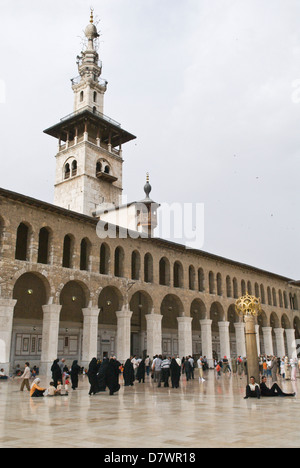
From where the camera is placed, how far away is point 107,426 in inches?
273

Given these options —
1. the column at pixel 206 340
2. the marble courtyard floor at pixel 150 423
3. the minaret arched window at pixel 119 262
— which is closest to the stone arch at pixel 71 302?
the minaret arched window at pixel 119 262

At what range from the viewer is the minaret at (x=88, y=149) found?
118ft

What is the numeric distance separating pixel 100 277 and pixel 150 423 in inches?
670

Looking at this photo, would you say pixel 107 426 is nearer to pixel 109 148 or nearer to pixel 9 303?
pixel 9 303

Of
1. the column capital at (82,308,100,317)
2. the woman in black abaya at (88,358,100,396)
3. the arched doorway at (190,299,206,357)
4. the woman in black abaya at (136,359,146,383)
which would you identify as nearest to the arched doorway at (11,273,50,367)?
the column capital at (82,308,100,317)

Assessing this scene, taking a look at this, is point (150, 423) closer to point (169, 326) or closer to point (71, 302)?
point (71, 302)

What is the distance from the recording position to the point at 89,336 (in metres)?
23.0

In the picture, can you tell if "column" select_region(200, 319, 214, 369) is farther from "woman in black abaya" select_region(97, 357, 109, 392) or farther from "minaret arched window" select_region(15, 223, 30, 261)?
"woman in black abaya" select_region(97, 357, 109, 392)

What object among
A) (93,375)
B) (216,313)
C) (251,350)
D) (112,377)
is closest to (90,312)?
(112,377)

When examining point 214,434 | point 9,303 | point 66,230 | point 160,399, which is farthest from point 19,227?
point 214,434

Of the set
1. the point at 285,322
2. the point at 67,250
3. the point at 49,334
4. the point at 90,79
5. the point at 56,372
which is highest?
the point at 90,79

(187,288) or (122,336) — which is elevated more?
(187,288)

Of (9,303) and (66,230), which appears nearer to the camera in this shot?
(9,303)
